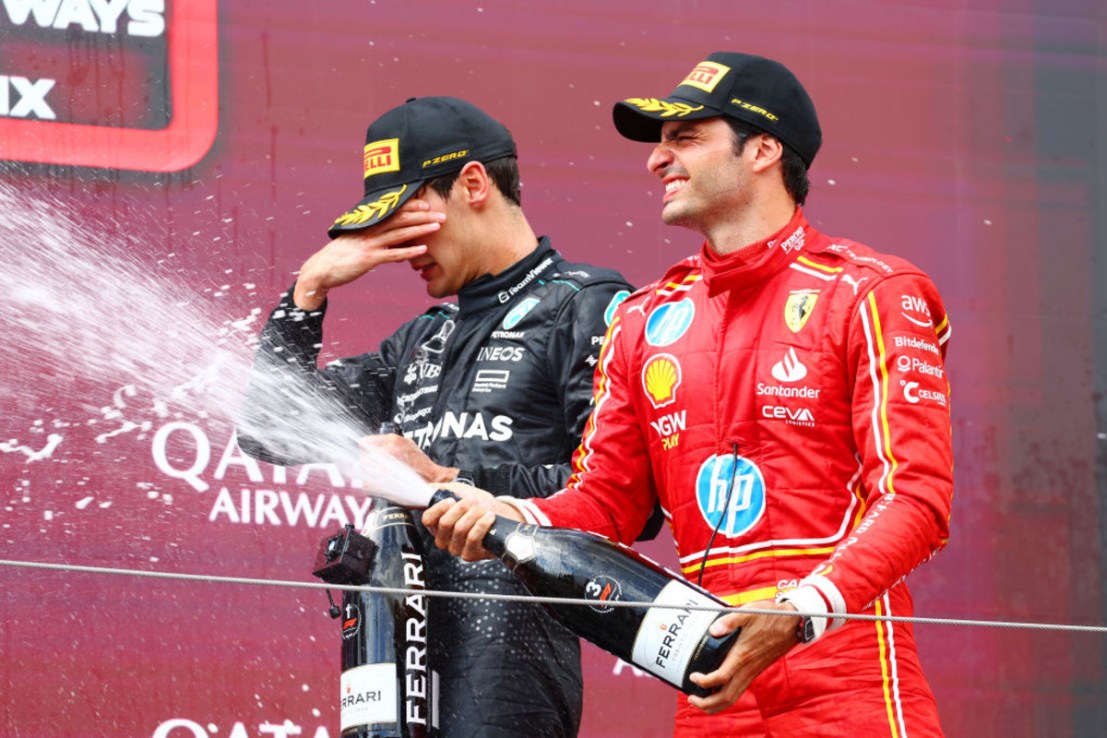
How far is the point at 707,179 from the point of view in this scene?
2.16m

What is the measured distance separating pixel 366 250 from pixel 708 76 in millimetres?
558

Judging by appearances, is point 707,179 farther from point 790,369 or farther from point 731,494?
point 731,494

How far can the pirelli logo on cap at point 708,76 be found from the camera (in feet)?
7.18

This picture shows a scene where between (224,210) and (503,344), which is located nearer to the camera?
(503,344)

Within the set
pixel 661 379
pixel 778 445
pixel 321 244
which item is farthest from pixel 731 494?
pixel 321 244

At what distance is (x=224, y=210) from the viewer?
3043mm

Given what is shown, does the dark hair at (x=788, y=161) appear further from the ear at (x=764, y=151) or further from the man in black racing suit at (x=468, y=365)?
the man in black racing suit at (x=468, y=365)

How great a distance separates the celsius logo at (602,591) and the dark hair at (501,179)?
707mm

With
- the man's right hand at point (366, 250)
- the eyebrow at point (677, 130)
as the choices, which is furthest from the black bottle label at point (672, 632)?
the man's right hand at point (366, 250)

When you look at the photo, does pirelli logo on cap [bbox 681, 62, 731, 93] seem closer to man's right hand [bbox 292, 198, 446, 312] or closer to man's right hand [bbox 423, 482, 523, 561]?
man's right hand [bbox 292, 198, 446, 312]

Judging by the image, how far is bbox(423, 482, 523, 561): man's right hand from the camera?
2.03 m

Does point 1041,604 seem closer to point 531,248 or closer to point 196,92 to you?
point 531,248

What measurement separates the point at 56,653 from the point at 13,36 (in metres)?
1.06

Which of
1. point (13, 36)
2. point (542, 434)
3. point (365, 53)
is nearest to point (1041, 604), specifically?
point (542, 434)
